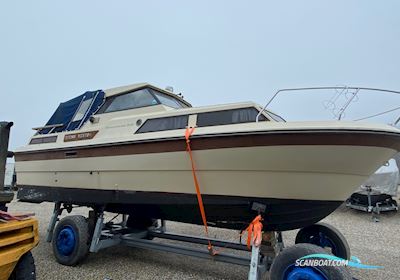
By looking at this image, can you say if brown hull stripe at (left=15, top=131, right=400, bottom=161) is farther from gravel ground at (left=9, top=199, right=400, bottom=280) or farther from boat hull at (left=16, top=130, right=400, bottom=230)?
gravel ground at (left=9, top=199, right=400, bottom=280)

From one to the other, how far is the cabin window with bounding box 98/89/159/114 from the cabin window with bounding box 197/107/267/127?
1.08 m

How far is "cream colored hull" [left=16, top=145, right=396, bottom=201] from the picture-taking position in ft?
9.25

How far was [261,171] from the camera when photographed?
301cm

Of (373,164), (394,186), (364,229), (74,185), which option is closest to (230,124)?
(373,164)

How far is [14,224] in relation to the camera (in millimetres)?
2207

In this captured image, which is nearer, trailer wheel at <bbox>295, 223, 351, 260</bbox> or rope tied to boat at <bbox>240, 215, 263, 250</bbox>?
rope tied to boat at <bbox>240, 215, 263, 250</bbox>

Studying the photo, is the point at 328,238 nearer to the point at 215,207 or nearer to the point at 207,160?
the point at 215,207

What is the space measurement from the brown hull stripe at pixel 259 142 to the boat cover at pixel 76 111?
87 centimetres

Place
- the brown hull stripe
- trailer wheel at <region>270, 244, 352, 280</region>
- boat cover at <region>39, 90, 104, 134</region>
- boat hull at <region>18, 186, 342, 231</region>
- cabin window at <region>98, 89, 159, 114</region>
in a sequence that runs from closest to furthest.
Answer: trailer wheel at <region>270, 244, 352, 280</region>, the brown hull stripe, boat hull at <region>18, 186, 342, 231</region>, cabin window at <region>98, 89, 159, 114</region>, boat cover at <region>39, 90, 104, 134</region>

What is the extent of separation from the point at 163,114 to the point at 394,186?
326 inches

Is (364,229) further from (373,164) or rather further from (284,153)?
(284,153)

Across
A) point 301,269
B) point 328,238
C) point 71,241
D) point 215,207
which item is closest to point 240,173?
point 215,207

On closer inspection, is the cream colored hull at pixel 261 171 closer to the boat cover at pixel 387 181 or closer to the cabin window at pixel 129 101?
the cabin window at pixel 129 101

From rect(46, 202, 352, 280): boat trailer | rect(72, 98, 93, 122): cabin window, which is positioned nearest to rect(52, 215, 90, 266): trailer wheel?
rect(46, 202, 352, 280): boat trailer
